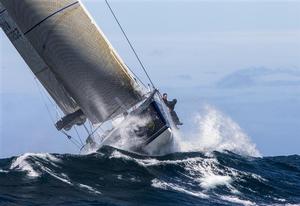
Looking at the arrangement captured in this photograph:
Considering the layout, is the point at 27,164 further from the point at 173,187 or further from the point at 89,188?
the point at 173,187

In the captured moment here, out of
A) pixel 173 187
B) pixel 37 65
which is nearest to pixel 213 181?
pixel 173 187

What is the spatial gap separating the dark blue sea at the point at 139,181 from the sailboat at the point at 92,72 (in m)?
1.10

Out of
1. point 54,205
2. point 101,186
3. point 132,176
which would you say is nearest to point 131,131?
point 132,176

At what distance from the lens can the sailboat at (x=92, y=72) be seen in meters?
32.2

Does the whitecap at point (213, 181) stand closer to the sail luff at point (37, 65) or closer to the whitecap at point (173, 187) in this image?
the whitecap at point (173, 187)

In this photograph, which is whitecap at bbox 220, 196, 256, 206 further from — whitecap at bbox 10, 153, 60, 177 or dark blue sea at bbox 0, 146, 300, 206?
whitecap at bbox 10, 153, 60, 177

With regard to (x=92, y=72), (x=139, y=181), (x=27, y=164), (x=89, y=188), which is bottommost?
(x=139, y=181)

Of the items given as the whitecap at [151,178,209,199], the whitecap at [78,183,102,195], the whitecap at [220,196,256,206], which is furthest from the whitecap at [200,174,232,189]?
A: the whitecap at [78,183,102,195]

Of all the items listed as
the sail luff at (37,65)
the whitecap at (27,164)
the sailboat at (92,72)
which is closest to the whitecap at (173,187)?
the whitecap at (27,164)

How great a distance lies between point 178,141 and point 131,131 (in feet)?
7.93

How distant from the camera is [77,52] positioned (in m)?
32.2

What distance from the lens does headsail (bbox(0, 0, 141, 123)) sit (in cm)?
3206

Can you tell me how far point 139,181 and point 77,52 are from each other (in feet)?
27.3

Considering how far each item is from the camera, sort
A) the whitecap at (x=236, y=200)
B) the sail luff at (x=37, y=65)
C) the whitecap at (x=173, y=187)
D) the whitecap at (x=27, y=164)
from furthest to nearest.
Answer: the sail luff at (x=37, y=65) → the whitecap at (x=27, y=164) → the whitecap at (x=173, y=187) → the whitecap at (x=236, y=200)
